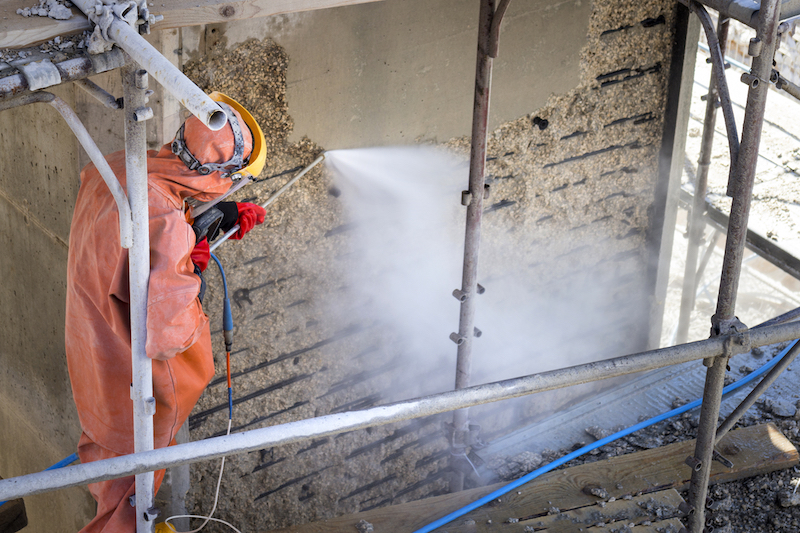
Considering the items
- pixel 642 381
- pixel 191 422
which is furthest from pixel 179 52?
pixel 642 381

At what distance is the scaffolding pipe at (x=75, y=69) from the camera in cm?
184

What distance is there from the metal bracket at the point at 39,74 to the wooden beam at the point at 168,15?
0.12 m

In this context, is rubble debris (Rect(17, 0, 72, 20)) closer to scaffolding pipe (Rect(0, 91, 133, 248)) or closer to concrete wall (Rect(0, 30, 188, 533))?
scaffolding pipe (Rect(0, 91, 133, 248))

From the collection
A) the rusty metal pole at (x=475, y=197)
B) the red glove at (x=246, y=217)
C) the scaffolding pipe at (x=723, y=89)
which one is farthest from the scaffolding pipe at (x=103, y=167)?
the scaffolding pipe at (x=723, y=89)

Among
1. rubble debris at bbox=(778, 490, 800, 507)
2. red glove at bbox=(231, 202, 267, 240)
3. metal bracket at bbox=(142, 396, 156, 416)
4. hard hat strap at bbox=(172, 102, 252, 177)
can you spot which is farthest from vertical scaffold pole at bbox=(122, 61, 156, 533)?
rubble debris at bbox=(778, 490, 800, 507)

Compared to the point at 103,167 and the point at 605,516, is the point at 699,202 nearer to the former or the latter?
the point at 605,516

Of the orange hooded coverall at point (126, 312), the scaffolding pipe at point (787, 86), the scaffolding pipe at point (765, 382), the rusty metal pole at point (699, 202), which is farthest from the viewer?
the rusty metal pole at point (699, 202)

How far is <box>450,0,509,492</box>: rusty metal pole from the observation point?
3398mm

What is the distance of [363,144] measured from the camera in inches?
155

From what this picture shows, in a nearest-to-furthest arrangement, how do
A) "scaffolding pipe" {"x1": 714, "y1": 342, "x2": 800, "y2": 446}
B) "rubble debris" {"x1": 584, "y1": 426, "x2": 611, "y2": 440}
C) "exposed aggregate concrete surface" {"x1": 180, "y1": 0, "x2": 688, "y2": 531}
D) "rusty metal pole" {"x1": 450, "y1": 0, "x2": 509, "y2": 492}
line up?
"scaffolding pipe" {"x1": 714, "y1": 342, "x2": 800, "y2": 446} < "rusty metal pole" {"x1": 450, "y1": 0, "x2": 509, "y2": 492} < "exposed aggregate concrete surface" {"x1": 180, "y1": 0, "x2": 688, "y2": 531} < "rubble debris" {"x1": 584, "y1": 426, "x2": 611, "y2": 440}

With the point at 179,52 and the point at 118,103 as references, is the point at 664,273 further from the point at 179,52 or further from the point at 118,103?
the point at 118,103

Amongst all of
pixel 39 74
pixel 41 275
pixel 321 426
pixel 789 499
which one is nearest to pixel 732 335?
pixel 789 499

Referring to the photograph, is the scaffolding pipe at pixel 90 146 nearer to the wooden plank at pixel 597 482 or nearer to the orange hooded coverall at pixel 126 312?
the orange hooded coverall at pixel 126 312

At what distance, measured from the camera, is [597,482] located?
367 centimetres
